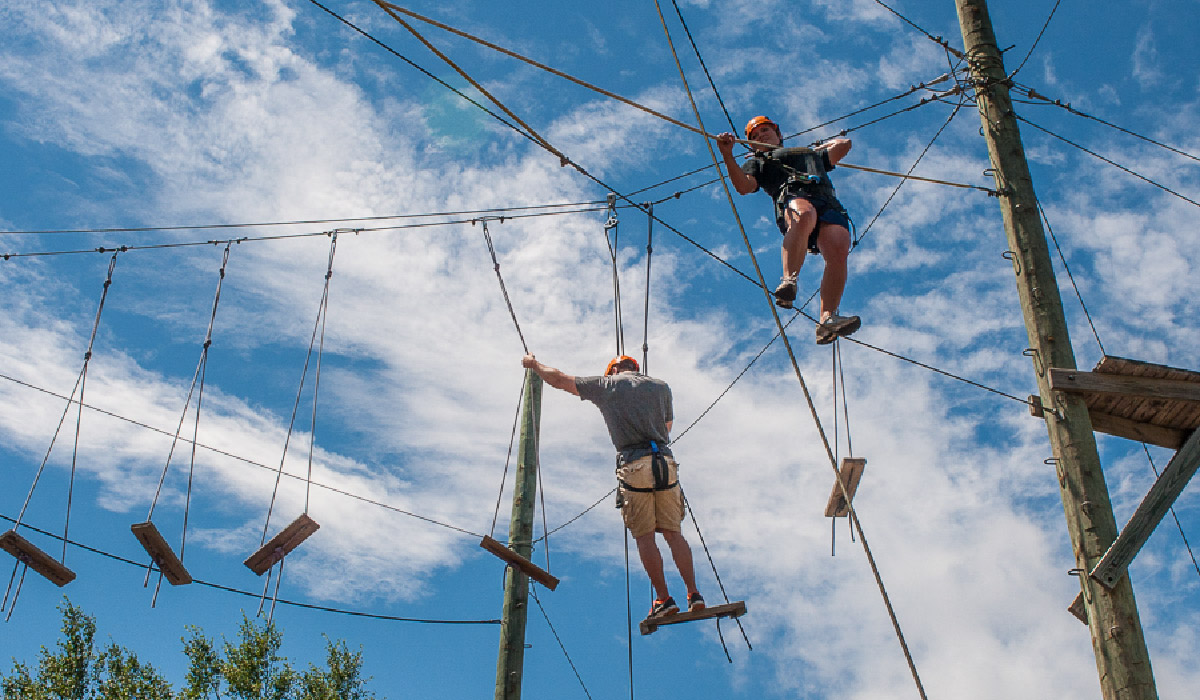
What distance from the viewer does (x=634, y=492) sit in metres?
6.22

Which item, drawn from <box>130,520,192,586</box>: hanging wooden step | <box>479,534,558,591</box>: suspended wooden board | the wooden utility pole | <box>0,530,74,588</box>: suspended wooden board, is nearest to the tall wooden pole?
<box>479,534,558,591</box>: suspended wooden board

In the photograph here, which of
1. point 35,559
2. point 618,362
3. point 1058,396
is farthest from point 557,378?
point 35,559

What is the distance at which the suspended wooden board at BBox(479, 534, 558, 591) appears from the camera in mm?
6883

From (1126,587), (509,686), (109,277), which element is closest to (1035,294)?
(1126,587)

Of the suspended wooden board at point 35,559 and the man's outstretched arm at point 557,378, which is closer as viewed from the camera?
the man's outstretched arm at point 557,378

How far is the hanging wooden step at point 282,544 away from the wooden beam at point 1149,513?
4.79m

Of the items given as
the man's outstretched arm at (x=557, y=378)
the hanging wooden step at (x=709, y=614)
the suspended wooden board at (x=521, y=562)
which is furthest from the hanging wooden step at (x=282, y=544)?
the hanging wooden step at (x=709, y=614)

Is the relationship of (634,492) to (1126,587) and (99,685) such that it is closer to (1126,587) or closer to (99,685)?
(1126,587)

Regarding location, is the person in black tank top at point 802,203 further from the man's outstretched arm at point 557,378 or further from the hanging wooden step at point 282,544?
the hanging wooden step at point 282,544

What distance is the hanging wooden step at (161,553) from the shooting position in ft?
21.4

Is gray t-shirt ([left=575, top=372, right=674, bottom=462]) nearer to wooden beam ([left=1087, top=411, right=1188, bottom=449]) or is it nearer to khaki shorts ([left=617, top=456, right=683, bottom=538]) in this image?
khaki shorts ([left=617, top=456, right=683, bottom=538])

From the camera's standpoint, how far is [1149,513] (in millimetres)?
5156

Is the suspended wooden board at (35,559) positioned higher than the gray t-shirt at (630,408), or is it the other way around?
the gray t-shirt at (630,408)

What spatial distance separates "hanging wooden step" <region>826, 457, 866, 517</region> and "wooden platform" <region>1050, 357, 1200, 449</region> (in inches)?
54.3
